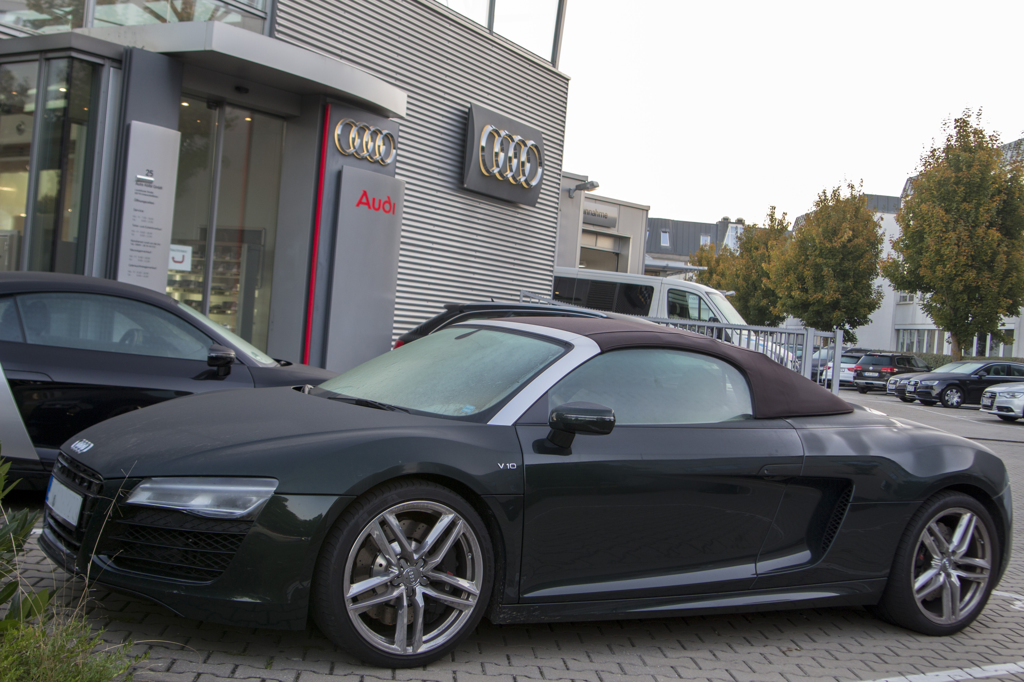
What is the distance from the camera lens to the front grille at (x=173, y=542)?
300cm

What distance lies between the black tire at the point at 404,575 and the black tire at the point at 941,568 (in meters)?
2.18

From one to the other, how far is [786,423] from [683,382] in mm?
541

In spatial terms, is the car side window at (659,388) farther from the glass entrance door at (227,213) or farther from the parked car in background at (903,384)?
the parked car in background at (903,384)

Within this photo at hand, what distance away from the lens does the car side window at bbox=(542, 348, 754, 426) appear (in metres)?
3.78

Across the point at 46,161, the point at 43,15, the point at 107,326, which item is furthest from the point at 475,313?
the point at 43,15

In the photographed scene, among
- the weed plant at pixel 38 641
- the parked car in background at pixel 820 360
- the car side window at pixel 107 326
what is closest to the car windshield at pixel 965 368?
the parked car in background at pixel 820 360

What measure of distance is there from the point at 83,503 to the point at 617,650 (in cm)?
Result: 221

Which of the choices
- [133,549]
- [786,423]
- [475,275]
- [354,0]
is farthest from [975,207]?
[133,549]

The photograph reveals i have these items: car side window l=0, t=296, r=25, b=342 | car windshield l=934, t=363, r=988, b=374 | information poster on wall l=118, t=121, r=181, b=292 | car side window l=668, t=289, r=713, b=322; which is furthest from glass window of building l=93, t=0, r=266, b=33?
car windshield l=934, t=363, r=988, b=374

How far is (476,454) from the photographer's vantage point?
3.35 metres

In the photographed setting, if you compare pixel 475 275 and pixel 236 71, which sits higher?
pixel 236 71

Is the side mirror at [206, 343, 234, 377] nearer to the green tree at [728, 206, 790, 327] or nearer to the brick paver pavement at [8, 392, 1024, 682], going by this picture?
the brick paver pavement at [8, 392, 1024, 682]

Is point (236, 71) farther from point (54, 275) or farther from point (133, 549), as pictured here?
point (133, 549)

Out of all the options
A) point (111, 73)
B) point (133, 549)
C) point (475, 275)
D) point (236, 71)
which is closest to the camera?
point (133, 549)
